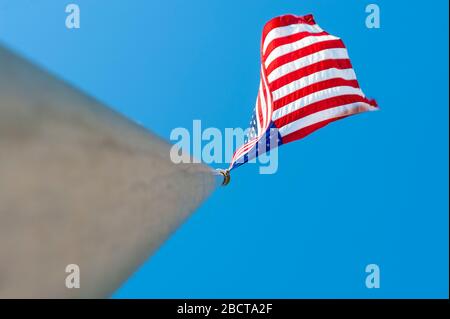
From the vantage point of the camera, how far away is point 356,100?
13.1 m

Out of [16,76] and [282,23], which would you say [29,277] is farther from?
[282,23]

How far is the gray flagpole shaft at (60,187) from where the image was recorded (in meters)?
1.23

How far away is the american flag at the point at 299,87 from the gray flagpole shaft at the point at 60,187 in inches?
390

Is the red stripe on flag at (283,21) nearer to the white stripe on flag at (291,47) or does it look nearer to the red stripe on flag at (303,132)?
the white stripe on flag at (291,47)

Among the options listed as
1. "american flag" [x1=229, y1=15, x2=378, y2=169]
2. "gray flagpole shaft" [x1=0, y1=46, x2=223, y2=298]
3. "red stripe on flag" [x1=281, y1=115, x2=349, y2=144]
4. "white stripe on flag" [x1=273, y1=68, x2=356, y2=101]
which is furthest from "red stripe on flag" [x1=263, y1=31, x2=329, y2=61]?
"gray flagpole shaft" [x1=0, y1=46, x2=223, y2=298]

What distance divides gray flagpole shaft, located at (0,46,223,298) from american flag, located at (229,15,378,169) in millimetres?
9894

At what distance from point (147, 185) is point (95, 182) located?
919 millimetres

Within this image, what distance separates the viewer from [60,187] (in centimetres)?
148

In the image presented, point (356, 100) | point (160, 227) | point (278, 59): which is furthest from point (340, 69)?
point (160, 227)

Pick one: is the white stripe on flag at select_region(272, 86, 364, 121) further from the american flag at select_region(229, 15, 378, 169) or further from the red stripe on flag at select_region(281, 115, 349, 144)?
the red stripe on flag at select_region(281, 115, 349, 144)

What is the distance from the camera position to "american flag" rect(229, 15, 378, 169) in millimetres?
12633

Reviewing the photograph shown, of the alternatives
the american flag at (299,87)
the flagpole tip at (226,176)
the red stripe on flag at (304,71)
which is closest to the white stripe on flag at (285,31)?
the american flag at (299,87)

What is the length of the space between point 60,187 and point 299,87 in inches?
474

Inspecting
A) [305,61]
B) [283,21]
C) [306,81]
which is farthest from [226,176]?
[283,21]
